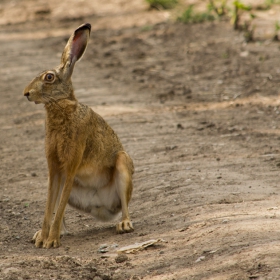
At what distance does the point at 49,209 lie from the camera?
233 inches

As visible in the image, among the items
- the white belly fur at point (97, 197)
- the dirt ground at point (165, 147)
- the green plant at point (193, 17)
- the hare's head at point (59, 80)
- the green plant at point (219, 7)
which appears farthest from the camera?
the green plant at point (193, 17)

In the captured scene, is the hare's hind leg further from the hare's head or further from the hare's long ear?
the hare's long ear

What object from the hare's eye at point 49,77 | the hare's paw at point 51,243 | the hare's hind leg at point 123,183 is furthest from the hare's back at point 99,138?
the hare's paw at point 51,243

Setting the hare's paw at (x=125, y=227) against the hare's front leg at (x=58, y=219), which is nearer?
the hare's front leg at (x=58, y=219)

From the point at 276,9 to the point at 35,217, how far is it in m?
9.41

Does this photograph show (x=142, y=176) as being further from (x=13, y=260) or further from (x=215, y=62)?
(x=215, y=62)

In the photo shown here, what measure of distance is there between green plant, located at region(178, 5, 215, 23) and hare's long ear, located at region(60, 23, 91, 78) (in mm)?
8935

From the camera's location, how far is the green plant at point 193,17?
1483 centimetres

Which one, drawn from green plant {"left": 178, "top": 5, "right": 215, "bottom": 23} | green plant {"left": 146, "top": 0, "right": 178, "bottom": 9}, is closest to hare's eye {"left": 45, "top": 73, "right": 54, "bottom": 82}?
green plant {"left": 178, "top": 5, "right": 215, "bottom": 23}

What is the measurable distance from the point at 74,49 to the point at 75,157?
0.98m

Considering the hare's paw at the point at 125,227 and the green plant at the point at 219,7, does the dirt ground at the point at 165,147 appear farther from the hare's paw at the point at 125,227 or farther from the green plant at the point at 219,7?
the green plant at the point at 219,7

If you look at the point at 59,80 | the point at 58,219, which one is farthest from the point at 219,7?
the point at 58,219

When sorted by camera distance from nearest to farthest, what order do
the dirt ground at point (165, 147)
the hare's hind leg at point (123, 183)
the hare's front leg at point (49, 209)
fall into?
A: the dirt ground at point (165, 147), the hare's front leg at point (49, 209), the hare's hind leg at point (123, 183)

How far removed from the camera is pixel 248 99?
10102mm
